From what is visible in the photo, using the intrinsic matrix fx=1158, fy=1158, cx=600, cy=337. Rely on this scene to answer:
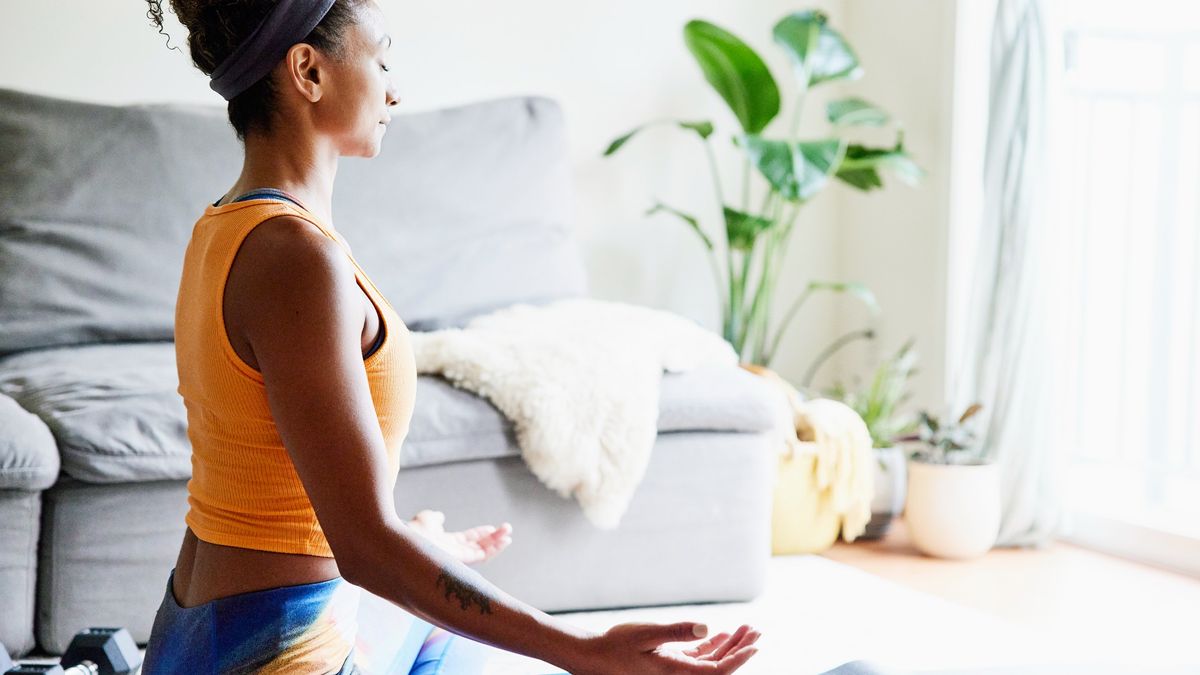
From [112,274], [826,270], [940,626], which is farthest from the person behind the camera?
[826,270]

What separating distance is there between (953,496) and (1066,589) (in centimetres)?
31

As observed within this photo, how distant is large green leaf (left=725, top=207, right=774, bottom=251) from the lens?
3080 mm

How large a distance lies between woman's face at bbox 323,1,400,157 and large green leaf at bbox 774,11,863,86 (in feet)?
7.27

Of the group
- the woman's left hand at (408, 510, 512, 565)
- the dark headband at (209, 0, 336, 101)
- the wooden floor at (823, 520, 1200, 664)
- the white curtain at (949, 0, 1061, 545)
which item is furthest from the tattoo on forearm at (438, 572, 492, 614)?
the white curtain at (949, 0, 1061, 545)

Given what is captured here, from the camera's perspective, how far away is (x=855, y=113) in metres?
3.11

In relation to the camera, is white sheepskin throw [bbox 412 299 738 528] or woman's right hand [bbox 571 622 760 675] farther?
white sheepskin throw [bbox 412 299 738 528]

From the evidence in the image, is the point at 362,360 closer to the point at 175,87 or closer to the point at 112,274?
the point at 112,274

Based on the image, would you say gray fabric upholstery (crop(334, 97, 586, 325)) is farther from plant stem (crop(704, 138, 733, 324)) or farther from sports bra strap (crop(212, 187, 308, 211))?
sports bra strap (crop(212, 187, 308, 211))

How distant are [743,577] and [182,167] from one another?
1.52 metres

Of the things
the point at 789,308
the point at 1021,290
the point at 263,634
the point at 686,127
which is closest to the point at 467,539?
the point at 263,634

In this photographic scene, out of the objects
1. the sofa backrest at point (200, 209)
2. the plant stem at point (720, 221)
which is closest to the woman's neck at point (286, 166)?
the sofa backrest at point (200, 209)

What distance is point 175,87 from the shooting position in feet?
9.93

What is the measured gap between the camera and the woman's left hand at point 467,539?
139 cm

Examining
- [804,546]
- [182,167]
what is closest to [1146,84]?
[804,546]
